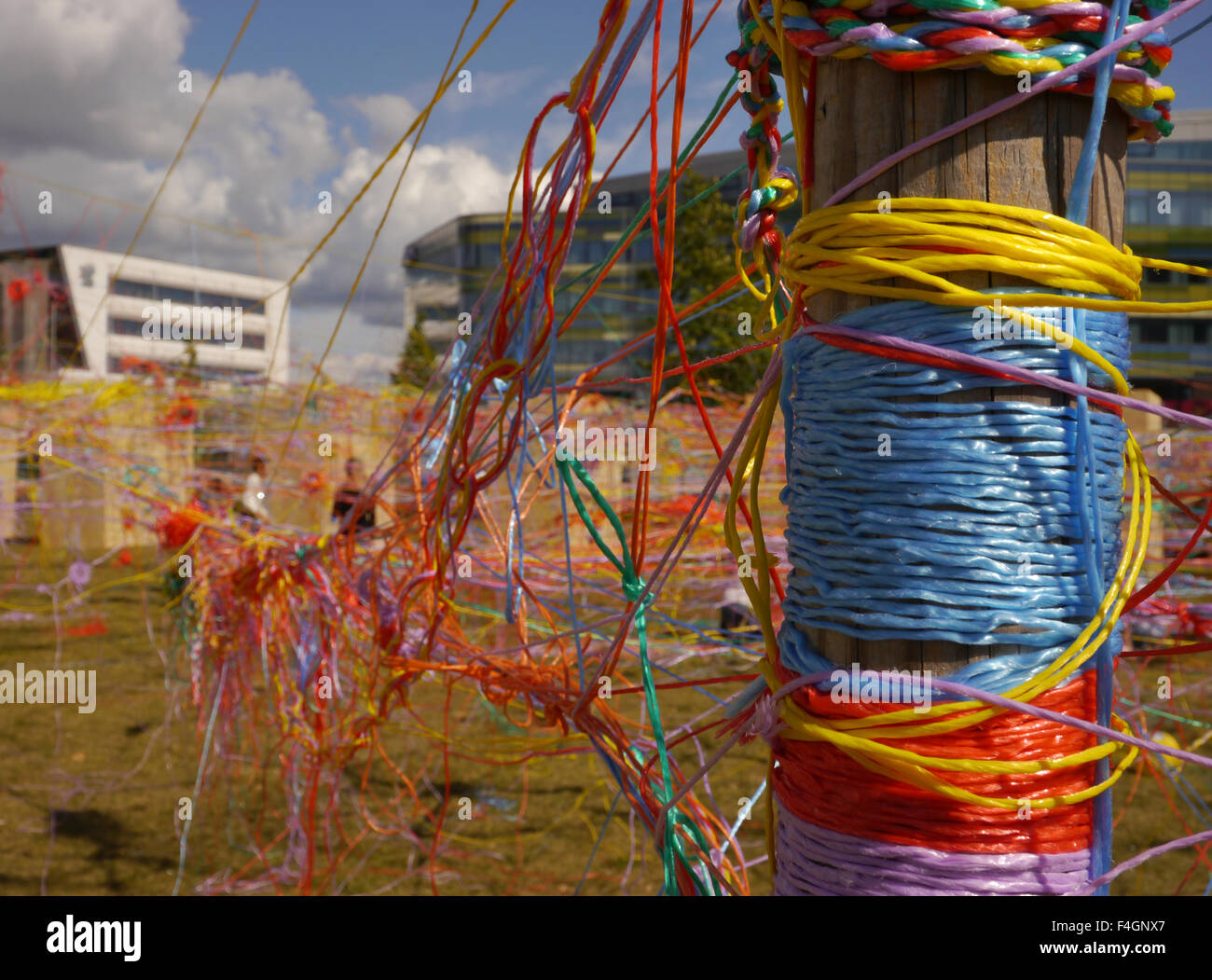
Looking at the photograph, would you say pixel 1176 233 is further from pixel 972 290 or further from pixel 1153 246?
pixel 972 290

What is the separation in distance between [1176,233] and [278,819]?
137 feet

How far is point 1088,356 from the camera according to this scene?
3.78ft

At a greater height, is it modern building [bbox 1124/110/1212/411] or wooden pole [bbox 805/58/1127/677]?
modern building [bbox 1124/110/1212/411]

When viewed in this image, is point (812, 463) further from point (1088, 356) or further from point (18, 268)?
point (18, 268)

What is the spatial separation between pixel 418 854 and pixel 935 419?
5479 millimetres

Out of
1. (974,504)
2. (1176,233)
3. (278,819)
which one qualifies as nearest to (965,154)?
(974,504)

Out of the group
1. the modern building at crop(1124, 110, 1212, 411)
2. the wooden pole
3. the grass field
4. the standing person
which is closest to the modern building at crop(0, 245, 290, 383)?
the standing person

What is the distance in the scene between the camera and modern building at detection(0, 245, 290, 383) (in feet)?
13.9

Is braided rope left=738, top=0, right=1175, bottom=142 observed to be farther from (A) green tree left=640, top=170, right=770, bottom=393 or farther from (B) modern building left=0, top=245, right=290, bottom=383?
(A) green tree left=640, top=170, right=770, bottom=393

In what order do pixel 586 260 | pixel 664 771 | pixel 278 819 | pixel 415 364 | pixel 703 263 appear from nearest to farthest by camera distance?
pixel 664 771 → pixel 278 819 → pixel 415 364 → pixel 703 263 → pixel 586 260

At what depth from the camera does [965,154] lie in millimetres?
1171

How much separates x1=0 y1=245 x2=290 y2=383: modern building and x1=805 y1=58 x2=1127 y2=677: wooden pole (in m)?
2.39
